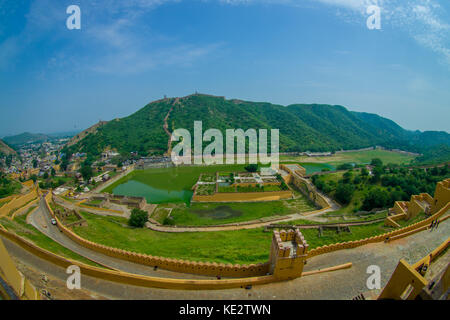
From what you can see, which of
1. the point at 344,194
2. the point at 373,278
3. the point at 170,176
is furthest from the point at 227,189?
the point at 373,278

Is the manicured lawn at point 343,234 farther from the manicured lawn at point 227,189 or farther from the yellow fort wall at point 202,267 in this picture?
the manicured lawn at point 227,189

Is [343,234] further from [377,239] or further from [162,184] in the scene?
[162,184]

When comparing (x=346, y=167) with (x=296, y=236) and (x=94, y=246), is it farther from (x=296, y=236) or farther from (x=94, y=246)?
(x=94, y=246)

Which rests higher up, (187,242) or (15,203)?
(15,203)

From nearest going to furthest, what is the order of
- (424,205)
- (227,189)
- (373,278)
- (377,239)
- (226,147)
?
1. (373,278)
2. (377,239)
3. (424,205)
4. (227,189)
5. (226,147)

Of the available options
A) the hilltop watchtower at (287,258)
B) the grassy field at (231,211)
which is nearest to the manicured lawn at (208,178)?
the grassy field at (231,211)
